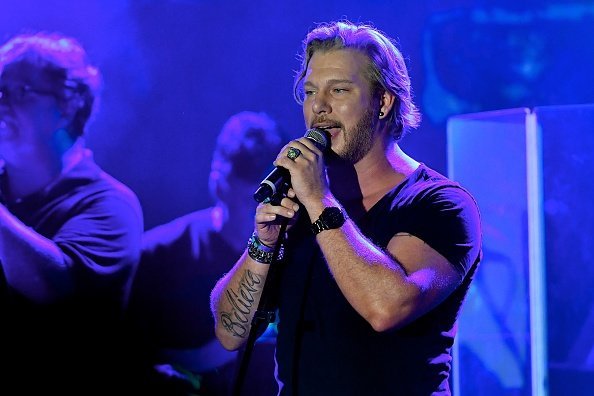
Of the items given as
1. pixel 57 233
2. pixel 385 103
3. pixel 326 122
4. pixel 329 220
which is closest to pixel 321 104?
pixel 326 122

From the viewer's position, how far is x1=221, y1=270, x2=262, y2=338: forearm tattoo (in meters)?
1.66

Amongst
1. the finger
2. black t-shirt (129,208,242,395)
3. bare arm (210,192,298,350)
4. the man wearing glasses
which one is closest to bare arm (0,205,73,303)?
the man wearing glasses

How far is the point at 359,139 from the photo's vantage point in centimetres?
162

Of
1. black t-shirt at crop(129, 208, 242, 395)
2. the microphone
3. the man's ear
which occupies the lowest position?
black t-shirt at crop(129, 208, 242, 395)

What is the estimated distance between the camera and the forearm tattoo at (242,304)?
166 cm

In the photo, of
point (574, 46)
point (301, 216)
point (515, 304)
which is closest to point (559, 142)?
point (574, 46)

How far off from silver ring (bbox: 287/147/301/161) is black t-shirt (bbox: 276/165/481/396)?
26 centimetres

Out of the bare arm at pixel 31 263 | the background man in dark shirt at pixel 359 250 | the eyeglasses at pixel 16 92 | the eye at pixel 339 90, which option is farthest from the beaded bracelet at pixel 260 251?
the eyeglasses at pixel 16 92

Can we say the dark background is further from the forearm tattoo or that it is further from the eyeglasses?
the forearm tattoo

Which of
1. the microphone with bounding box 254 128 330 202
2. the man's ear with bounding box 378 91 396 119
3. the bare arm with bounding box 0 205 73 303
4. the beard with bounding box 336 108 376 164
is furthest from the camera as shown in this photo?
the bare arm with bounding box 0 205 73 303

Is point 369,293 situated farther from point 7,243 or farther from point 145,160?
point 7,243

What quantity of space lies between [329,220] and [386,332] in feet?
0.81

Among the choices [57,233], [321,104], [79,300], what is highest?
[321,104]

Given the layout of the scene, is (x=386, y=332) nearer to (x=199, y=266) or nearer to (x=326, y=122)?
(x=326, y=122)
